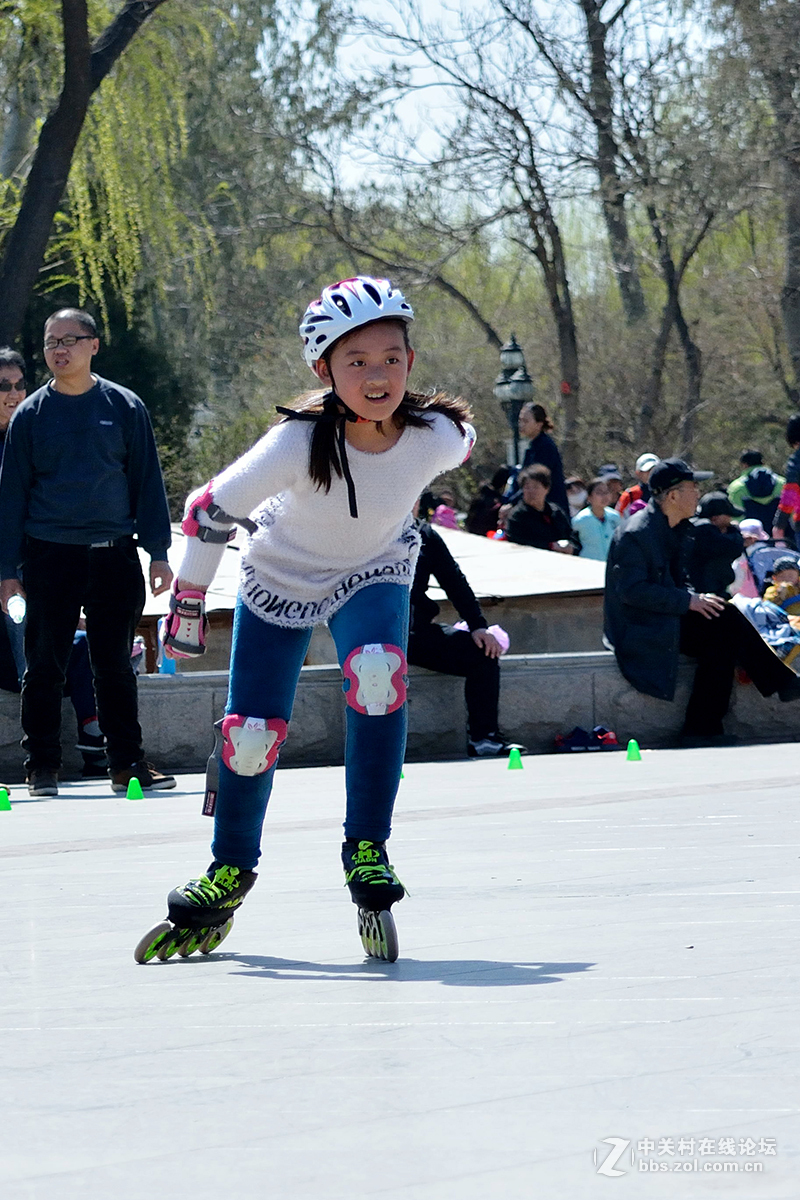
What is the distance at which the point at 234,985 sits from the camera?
12.8 feet

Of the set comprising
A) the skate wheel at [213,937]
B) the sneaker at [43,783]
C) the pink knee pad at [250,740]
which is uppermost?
the pink knee pad at [250,740]

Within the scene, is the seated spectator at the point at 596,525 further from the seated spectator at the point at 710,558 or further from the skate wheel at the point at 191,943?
the skate wheel at the point at 191,943

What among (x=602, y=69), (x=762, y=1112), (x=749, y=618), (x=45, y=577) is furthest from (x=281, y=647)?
(x=602, y=69)

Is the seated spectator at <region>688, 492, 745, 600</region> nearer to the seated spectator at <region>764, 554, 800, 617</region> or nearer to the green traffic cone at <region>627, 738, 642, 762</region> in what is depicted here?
the seated spectator at <region>764, 554, 800, 617</region>

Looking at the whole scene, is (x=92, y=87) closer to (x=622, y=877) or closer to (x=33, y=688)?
(x=33, y=688)

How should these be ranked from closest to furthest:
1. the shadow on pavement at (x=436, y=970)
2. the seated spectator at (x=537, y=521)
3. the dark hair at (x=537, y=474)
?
the shadow on pavement at (x=436, y=970) < the dark hair at (x=537, y=474) < the seated spectator at (x=537, y=521)

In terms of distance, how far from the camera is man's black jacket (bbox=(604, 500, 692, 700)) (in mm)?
10508

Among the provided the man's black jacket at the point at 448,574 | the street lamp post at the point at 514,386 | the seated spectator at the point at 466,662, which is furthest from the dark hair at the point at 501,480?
the man's black jacket at the point at 448,574

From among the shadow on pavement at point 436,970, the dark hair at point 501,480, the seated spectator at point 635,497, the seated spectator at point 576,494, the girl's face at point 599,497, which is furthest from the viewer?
the seated spectator at point 576,494

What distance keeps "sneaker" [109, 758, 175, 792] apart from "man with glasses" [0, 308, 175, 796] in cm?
51

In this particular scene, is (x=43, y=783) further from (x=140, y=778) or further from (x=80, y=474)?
(x=80, y=474)

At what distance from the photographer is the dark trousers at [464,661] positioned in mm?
10258

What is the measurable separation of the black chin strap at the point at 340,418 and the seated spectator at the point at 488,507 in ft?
41.7

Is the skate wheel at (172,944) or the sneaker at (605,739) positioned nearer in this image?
the skate wheel at (172,944)
